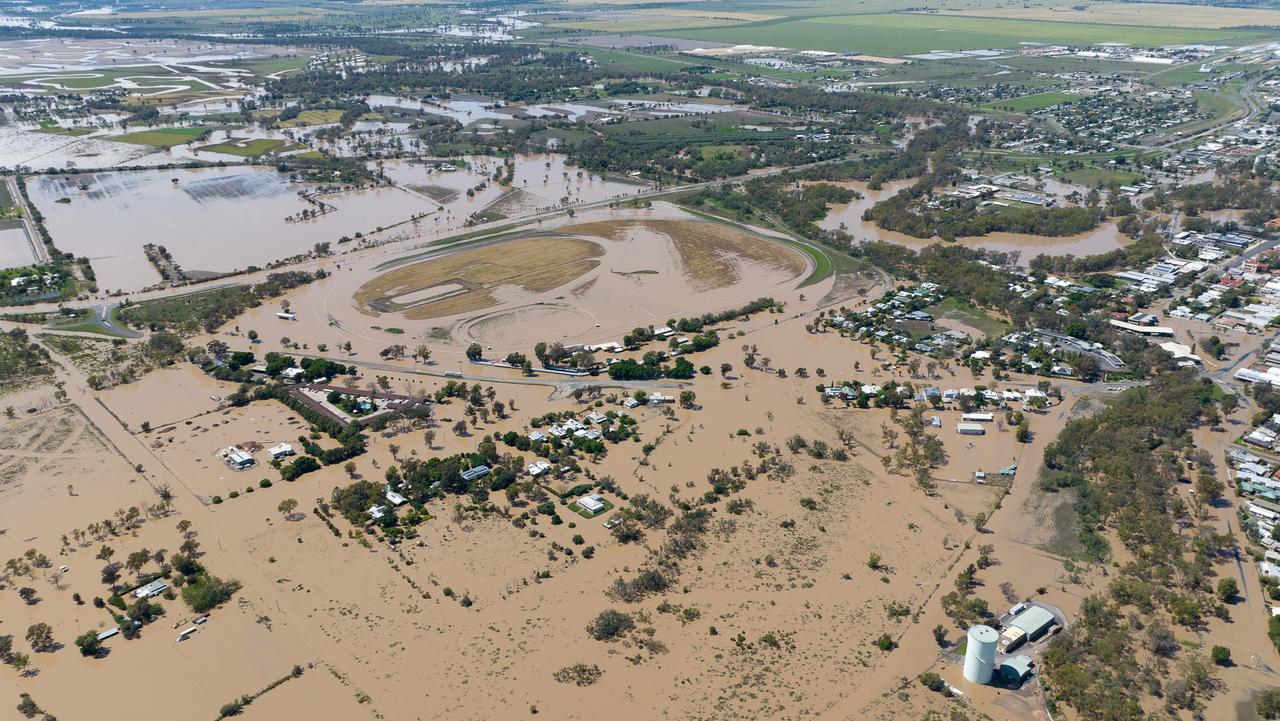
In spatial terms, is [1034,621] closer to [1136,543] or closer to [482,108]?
[1136,543]

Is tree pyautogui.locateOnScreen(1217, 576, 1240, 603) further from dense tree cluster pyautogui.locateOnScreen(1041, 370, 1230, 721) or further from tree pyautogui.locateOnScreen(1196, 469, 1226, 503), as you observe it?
tree pyautogui.locateOnScreen(1196, 469, 1226, 503)

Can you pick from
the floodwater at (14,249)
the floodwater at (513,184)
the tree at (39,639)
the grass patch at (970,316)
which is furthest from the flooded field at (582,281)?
the tree at (39,639)

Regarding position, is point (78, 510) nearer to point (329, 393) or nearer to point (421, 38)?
point (329, 393)

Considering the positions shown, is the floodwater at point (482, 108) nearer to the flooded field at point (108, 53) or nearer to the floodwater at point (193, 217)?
the floodwater at point (193, 217)

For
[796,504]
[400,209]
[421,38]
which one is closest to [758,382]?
[796,504]

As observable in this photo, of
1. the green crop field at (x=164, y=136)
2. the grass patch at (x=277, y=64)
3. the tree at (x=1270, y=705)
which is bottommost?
the tree at (x=1270, y=705)

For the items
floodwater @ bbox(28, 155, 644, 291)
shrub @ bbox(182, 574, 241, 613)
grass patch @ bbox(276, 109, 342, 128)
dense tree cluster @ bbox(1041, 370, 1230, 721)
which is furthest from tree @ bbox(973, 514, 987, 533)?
grass patch @ bbox(276, 109, 342, 128)

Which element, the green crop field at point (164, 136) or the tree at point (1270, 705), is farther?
the green crop field at point (164, 136)
